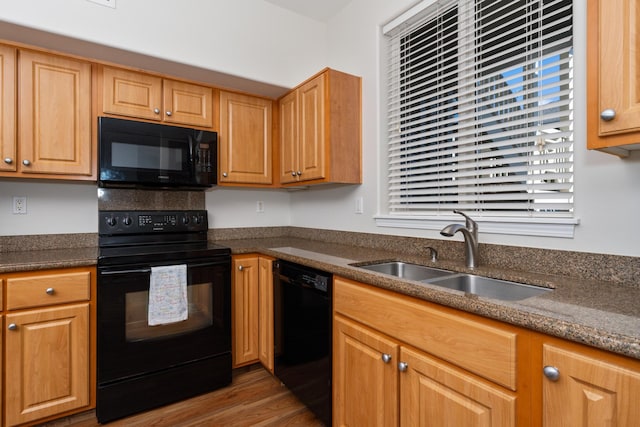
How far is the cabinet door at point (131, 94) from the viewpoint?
2.11 meters

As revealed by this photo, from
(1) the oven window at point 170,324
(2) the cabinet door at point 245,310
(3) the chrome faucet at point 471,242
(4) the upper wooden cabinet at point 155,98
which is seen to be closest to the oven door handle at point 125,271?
(1) the oven window at point 170,324

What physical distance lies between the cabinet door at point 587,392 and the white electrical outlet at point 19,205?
9.18ft

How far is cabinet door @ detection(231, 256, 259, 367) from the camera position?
2.26 metres

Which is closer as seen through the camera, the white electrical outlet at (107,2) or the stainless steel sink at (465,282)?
the stainless steel sink at (465,282)

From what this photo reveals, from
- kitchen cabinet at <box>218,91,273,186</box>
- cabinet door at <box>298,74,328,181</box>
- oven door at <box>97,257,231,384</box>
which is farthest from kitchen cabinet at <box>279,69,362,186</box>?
oven door at <box>97,257,231,384</box>

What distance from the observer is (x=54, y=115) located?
1.96 m

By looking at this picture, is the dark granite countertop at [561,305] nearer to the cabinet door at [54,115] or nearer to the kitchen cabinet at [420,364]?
the kitchen cabinet at [420,364]

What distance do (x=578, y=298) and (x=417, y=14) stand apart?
5.81 feet

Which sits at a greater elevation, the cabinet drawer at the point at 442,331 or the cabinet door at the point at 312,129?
the cabinet door at the point at 312,129

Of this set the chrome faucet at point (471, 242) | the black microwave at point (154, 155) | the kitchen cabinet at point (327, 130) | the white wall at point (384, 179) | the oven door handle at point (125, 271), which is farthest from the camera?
the kitchen cabinet at point (327, 130)

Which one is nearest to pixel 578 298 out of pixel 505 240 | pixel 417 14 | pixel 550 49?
pixel 505 240

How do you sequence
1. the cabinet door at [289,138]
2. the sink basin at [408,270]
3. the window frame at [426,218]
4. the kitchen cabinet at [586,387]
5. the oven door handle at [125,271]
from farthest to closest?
the cabinet door at [289,138], the oven door handle at [125,271], the sink basin at [408,270], the window frame at [426,218], the kitchen cabinet at [586,387]

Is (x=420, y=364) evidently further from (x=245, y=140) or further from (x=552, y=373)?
(x=245, y=140)

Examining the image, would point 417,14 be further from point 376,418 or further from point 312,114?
point 376,418
